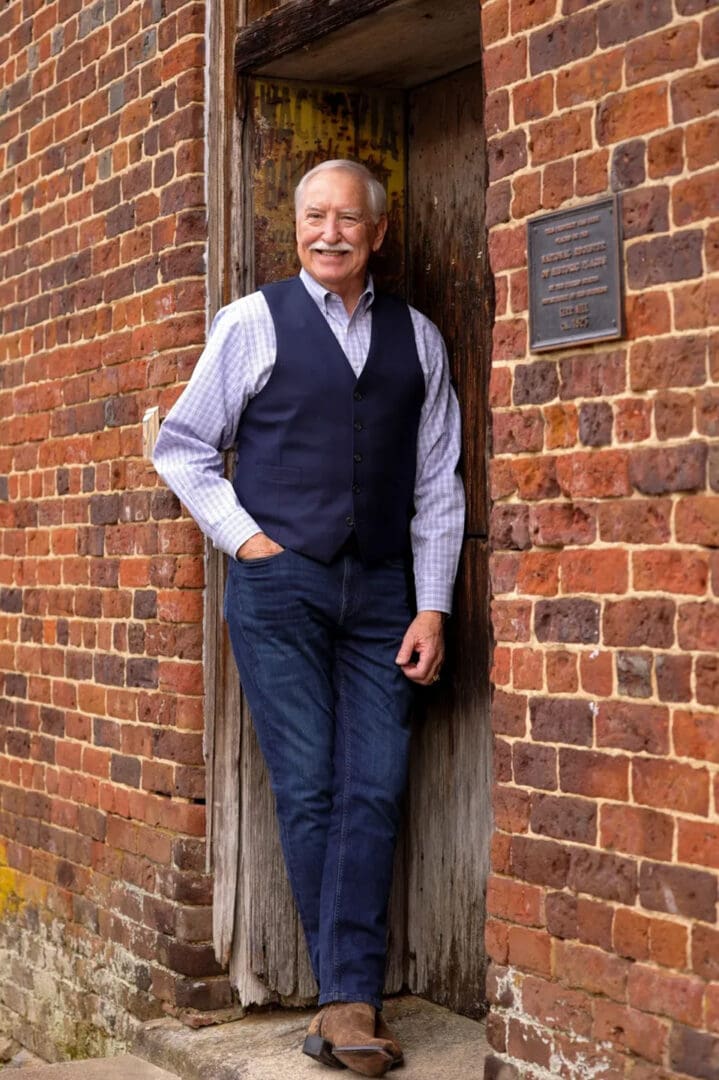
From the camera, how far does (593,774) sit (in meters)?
3.17

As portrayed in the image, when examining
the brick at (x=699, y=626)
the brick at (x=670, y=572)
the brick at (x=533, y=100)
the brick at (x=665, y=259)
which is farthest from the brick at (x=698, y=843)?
the brick at (x=533, y=100)

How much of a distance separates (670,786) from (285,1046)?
5.42ft

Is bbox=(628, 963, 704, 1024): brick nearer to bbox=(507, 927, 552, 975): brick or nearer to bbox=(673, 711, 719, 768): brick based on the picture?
bbox=(507, 927, 552, 975): brick

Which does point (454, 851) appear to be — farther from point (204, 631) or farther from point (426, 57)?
point (426, 57)

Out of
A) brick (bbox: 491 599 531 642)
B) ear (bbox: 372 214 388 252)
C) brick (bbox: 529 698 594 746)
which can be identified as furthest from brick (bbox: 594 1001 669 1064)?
ear (bbox: 372 214 388 252)

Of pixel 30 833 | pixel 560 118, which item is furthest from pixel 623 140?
pixel 30 833

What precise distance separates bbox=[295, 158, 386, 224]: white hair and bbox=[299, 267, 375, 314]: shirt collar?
176 millimetres

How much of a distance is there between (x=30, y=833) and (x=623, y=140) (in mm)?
3492

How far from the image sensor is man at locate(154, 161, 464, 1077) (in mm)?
3996

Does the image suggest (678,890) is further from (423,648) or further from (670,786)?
(423,648)

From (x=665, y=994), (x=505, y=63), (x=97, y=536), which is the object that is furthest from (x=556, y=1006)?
(x=97, y=536)

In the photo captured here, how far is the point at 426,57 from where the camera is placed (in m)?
4.34

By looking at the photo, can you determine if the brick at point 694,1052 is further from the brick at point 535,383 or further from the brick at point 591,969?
the brick at point 535,383

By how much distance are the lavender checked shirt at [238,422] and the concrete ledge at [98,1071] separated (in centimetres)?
145
